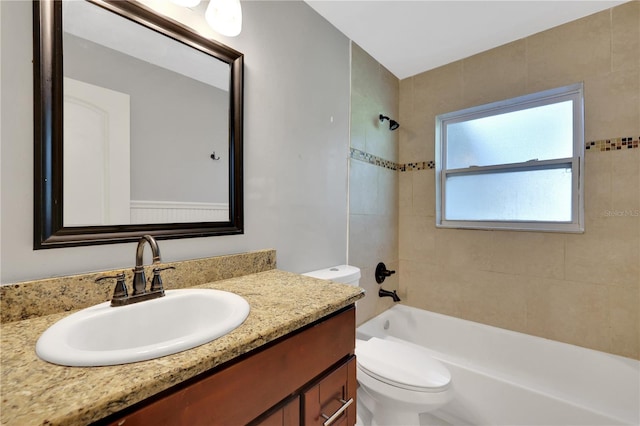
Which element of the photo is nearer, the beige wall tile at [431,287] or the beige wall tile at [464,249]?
the beige wall tile at [464,249]

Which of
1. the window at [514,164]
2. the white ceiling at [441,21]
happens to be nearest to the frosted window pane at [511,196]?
the window at [514,164]

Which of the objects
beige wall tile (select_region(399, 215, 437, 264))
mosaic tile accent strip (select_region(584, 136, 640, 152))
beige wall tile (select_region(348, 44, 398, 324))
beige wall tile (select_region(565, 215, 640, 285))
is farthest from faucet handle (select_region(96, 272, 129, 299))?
mosaic tile accent strip (select_region(584, 136, 640, 152))

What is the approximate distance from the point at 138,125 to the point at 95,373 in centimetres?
79

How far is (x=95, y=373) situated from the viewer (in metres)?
0.48

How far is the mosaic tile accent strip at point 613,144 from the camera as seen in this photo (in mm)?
1546

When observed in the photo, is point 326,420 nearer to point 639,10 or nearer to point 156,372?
point 156,372

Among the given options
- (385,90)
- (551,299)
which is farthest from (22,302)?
(551,299)

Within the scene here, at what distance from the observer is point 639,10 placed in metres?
1.51

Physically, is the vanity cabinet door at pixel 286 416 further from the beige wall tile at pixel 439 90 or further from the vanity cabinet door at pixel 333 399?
the beige wall tile at pixel 439 90

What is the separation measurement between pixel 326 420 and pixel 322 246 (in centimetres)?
96

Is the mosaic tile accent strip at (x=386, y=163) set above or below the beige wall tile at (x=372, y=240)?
above

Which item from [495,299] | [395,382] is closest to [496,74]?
[495,299]

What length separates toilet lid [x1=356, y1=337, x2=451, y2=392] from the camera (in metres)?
1.26

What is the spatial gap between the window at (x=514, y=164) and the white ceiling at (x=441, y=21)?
0.44 metres
